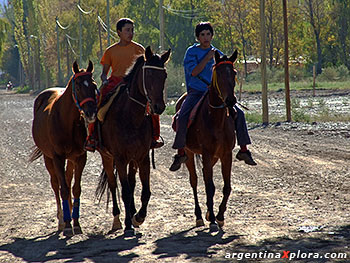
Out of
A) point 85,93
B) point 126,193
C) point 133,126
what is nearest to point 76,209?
point 126,193

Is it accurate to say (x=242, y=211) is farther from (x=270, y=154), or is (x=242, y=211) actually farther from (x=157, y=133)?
(x=270, y=154)

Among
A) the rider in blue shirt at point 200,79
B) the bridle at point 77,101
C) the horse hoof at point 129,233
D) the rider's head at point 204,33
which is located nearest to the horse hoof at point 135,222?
the horse hoof at point 129,233

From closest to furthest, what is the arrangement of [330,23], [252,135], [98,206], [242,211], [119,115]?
[119,115]
[242,211]
[98,206]
[252,135]
[330,23]

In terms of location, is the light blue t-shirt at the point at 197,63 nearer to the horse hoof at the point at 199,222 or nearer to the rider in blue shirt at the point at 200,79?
the rider in blue shirt at the point at 200,79

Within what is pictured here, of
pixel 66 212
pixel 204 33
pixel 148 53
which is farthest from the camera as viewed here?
pixel 204 33

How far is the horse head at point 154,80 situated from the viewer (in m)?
7.89

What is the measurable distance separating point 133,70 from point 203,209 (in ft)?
8.14

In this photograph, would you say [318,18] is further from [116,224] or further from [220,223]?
[116,224]

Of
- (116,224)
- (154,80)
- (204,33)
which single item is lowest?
(116,224)

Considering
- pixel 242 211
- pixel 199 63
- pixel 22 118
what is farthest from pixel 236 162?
pixel 22 118

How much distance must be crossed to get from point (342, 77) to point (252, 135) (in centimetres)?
3441

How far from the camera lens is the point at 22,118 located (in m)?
34.1

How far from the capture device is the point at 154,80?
8055 mm

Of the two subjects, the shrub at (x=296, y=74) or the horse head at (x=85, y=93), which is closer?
the horse head at (x=85, y=93)
